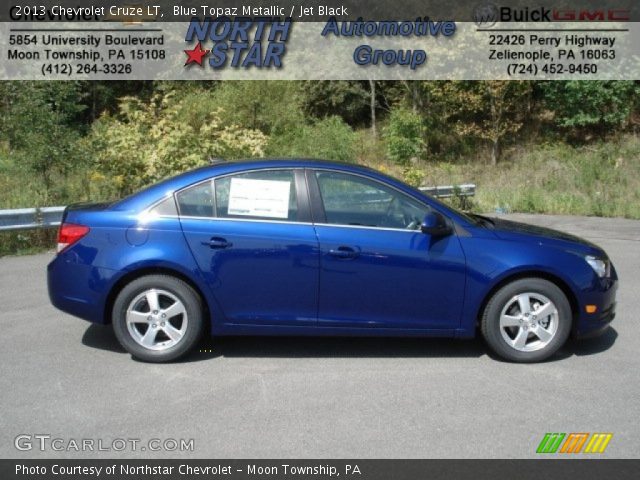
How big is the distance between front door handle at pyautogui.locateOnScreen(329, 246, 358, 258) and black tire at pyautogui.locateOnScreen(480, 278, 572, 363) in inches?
45.6

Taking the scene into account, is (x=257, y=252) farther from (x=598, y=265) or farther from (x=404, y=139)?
(x=404, y=139)

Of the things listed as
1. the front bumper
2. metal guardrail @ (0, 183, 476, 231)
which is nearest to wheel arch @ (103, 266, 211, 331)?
the front bumper

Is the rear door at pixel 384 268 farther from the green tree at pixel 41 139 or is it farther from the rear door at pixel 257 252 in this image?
the green tree at pixel 41 139

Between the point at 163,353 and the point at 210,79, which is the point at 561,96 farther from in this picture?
the point at 163,353

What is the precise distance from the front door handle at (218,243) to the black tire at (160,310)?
39 cm

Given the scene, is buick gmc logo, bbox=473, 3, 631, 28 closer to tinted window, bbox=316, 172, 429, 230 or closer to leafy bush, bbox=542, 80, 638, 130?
leafy bush, bbox=542, 80, 638, 130

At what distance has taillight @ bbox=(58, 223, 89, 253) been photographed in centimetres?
562

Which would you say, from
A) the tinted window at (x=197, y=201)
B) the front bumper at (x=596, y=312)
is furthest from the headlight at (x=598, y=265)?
the tinted window at (x=197, y=201)

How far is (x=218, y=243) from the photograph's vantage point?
5.50m

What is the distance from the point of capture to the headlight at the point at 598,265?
5.75 m

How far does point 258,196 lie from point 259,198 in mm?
20

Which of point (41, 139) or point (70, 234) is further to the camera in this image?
point (41, 139)

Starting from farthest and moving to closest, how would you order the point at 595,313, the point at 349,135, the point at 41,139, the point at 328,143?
the point at 349,135 → the point at 328,143 → the point at 41,139 → the point at 595,313

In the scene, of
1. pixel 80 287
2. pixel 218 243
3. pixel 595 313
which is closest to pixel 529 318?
pixel 595 313
